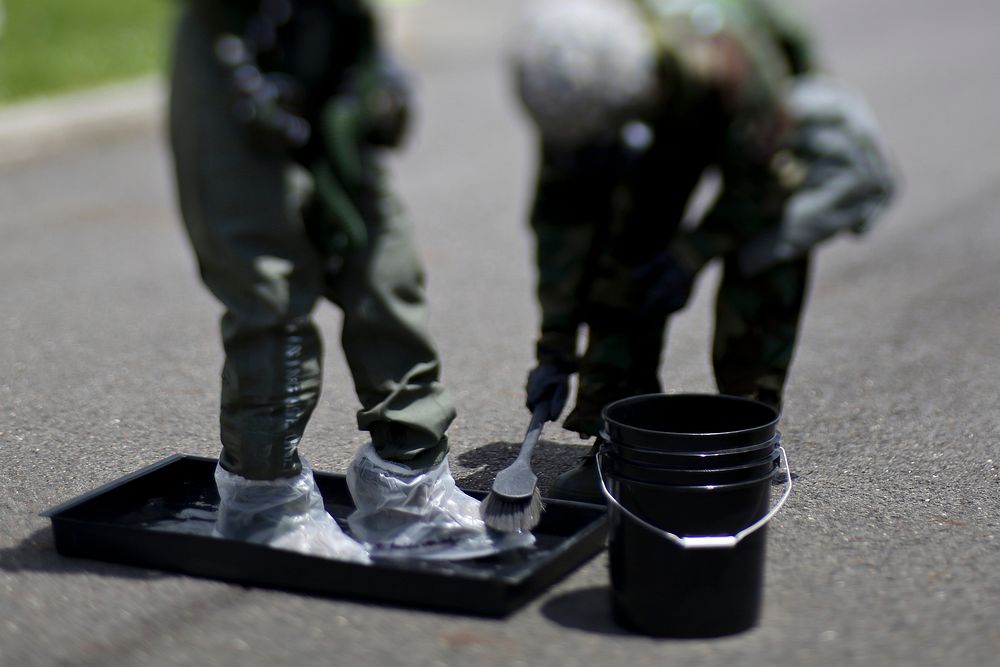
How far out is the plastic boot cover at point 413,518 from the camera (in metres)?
3.44

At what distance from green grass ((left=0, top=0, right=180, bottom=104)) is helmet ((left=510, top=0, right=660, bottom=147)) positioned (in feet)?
25.0

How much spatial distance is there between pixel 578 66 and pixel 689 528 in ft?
3.22

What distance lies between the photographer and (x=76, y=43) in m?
12.3

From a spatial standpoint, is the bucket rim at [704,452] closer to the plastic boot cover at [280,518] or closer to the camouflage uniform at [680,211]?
the camouflage uniform at [680,211]

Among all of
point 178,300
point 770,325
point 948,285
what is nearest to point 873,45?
point 948,285

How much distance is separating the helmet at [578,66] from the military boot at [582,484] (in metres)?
1.13

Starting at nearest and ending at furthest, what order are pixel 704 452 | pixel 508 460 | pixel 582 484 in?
pixel 704 452
pixel 582 484
pixel 508 460

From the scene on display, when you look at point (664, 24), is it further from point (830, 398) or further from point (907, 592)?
point (830, 398)

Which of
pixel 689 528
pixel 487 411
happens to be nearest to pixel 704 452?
pixel 689 528

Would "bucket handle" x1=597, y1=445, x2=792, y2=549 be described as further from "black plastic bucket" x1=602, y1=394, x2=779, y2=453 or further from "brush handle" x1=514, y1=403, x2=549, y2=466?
"brush handle" x1=514, y1=403, x2=549, y2=466

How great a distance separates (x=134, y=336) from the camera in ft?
18.8

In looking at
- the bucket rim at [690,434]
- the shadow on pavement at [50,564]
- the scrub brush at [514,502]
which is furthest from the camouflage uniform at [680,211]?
the shadow on pavement at [50,564]

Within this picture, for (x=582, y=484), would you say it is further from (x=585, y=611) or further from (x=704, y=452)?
(x=704, y=452)

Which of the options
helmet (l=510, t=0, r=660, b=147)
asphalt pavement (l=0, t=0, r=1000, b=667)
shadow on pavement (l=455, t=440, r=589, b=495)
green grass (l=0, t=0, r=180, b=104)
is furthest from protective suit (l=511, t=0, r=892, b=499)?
green grass (l=0, t=0, r=180, b=104)
